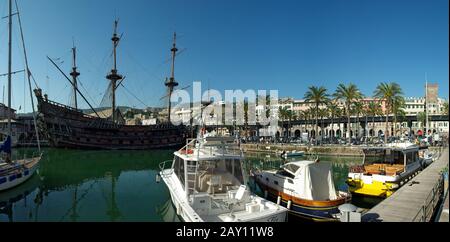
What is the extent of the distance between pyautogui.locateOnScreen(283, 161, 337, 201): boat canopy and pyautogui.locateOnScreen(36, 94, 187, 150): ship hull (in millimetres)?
65517

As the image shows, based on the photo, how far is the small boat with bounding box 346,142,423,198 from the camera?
19.4 meters

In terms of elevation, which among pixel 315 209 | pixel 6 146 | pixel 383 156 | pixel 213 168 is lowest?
pixel 315 209

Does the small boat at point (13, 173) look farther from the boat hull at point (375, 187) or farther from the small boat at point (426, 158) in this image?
the small boat at point (426, 158)

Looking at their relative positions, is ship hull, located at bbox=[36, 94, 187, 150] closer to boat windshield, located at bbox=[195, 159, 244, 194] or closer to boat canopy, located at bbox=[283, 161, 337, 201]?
boat windshield, located at bbox=[195, 159, 244, 194]

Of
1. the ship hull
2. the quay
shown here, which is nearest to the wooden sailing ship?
the ship hull

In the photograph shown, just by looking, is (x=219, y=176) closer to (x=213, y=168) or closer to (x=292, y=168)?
(x=213, y=168)

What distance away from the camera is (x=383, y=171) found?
20438mm

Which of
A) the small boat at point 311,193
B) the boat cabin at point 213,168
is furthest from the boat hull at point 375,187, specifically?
the boat cabin at point 213,168

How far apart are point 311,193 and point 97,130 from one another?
2631 inches

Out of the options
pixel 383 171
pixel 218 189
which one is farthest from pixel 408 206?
pixel 218 189

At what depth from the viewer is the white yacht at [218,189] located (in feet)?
36.0

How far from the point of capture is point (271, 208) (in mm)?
11195
